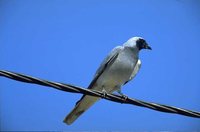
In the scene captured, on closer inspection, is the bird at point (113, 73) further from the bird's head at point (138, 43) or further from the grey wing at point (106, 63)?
the bird's head at point (138, 43)

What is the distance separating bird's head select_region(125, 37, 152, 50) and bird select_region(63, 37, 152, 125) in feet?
0.56

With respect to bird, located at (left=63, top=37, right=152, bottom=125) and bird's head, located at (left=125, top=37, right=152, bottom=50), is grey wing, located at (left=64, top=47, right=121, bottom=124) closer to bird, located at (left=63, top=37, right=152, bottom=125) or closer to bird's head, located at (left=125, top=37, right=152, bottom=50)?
bird, located at (left=63, top=37, right=152, bottom=125)

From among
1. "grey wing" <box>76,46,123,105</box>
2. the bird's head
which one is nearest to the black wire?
"grey wing" <box>76,46,123,105</box>

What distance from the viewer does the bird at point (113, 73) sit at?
734 centimetres

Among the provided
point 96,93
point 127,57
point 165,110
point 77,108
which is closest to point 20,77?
point 96,93

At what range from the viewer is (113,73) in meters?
7.45

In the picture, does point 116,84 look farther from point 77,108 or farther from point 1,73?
point 1,73

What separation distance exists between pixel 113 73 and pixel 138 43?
0.99 meters

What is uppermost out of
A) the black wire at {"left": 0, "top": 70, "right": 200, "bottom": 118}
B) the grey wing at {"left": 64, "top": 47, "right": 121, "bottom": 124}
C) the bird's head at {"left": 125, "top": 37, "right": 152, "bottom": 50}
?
the bird's head at {"left": 125, "top": 37, "right": 152, "bottom": 50}

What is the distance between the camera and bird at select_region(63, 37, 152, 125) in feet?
24.1

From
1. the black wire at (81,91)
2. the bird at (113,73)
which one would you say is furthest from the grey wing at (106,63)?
the black wire at (81,91)

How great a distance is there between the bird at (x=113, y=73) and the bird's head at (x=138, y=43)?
6.7 inches

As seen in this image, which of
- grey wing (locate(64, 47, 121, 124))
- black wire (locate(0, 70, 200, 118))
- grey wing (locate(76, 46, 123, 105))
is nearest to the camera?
black wire (locate(0, 70, 200, 118))

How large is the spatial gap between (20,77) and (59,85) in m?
0.39
